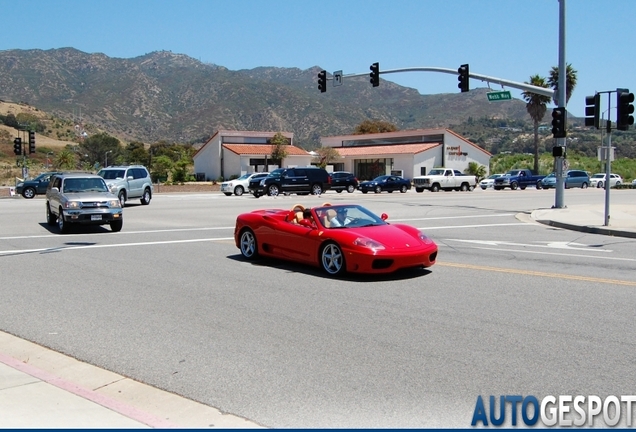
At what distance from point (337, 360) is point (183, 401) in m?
1.72

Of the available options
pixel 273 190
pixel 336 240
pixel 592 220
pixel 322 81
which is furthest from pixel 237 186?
pixel 336 240

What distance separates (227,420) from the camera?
17.6 ft

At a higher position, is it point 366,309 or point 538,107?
point 538,107

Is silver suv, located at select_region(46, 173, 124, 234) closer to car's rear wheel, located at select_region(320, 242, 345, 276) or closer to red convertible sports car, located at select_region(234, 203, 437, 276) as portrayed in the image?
red convertible sports car, located at select_region(234, 203, 437, 276)

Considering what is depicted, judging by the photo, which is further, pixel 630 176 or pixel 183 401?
pixel 630 176

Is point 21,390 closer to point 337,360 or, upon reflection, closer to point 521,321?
point 337,360

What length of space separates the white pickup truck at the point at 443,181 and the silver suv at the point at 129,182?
24.8 meters

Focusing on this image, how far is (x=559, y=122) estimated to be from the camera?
28.5m

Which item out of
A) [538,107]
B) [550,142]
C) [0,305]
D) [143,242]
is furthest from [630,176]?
[0,305]

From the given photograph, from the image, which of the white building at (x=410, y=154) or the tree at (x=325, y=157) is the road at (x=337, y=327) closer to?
the white building at (x=410, y=154)

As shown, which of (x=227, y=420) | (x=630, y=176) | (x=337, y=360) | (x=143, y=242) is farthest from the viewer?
(x=630, y=176)

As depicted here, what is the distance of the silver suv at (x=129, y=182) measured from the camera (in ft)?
105
